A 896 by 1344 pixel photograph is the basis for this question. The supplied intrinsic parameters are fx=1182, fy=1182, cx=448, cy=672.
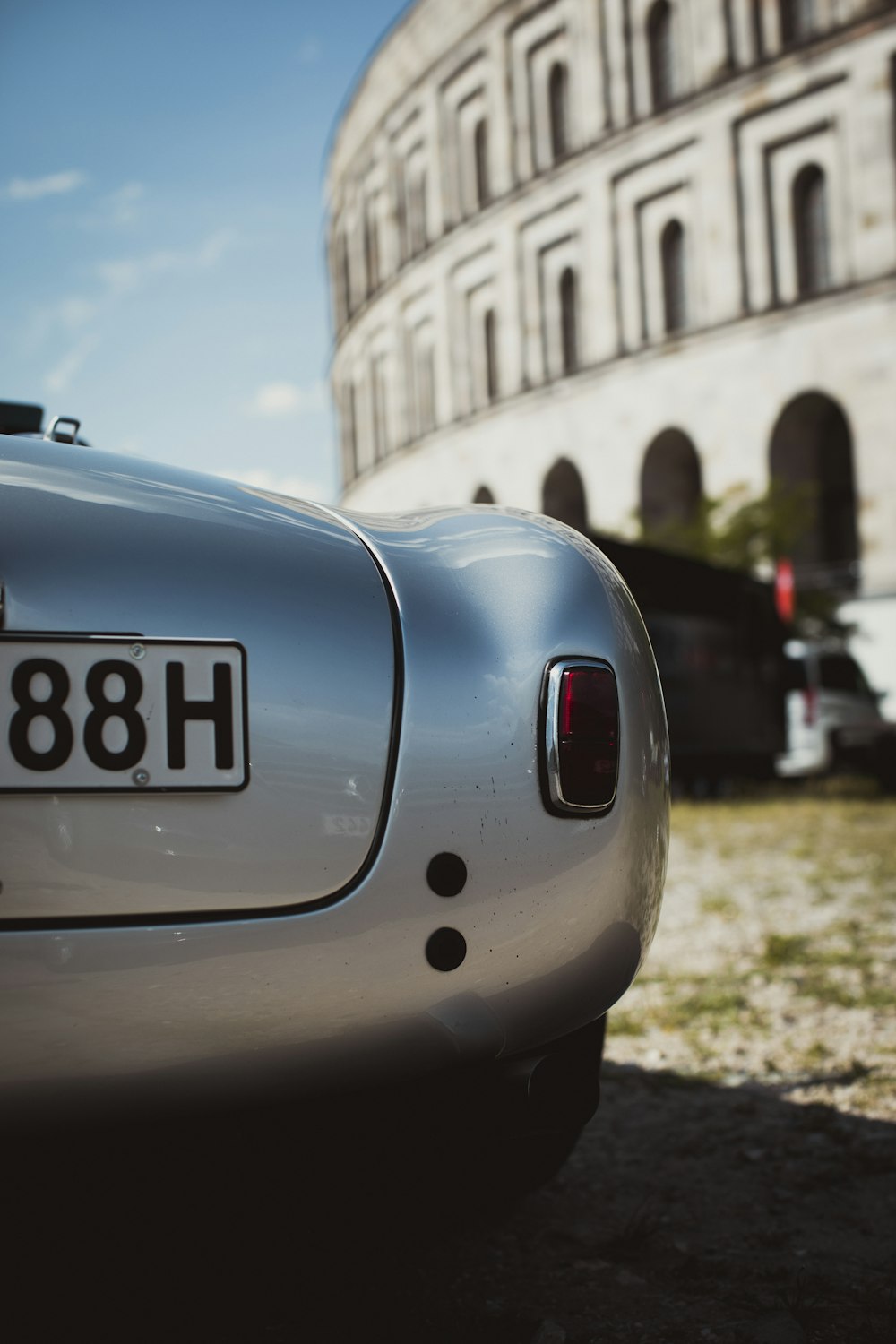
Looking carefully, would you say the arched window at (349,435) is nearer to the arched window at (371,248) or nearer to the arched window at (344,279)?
the arched window at (344,279)

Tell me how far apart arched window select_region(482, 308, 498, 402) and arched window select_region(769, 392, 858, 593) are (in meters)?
10.6

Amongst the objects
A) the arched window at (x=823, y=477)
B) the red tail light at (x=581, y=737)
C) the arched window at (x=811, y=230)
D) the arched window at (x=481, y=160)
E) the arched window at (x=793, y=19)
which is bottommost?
the red tail light at (x=581, y=737)

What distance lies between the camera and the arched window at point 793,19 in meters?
27.2

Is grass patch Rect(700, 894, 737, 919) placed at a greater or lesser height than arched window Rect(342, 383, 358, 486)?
lesser

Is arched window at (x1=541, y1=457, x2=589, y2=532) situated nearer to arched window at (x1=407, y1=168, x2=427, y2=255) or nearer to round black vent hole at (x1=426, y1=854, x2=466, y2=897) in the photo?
arched window at (x1=407, y1=168, x2=427, y2=255)

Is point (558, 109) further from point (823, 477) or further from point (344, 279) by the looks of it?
point (344, 279)

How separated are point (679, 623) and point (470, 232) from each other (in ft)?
84.2

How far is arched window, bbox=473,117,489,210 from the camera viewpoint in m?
35.8

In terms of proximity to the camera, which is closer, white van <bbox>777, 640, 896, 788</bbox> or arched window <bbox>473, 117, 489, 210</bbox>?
white van <bbox>777, 640, 896, 788</bbox>

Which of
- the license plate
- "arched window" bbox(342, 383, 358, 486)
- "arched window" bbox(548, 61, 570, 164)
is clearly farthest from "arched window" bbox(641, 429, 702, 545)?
the license plate

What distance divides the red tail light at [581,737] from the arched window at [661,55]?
1264 inches

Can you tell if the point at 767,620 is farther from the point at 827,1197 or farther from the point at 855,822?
the point at 827,1197

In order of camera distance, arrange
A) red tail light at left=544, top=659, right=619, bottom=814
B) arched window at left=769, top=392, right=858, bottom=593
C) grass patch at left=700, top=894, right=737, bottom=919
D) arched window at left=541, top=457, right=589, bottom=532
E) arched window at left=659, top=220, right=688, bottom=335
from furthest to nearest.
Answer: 1. arched window at left=541, top=457, right=589, bottom=532
2. arched window at left=659, top=220, right=688, bottom=335
3. arched window at left=769, top=392, right=858, bottom=593
4. grass patch at left=700, top=894, right=737, bottom=919
5. red tail light at left=544, top=659, right=619, bottom=814

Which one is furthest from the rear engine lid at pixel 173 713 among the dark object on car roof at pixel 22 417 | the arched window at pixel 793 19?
the arched window at pixel 793 19
